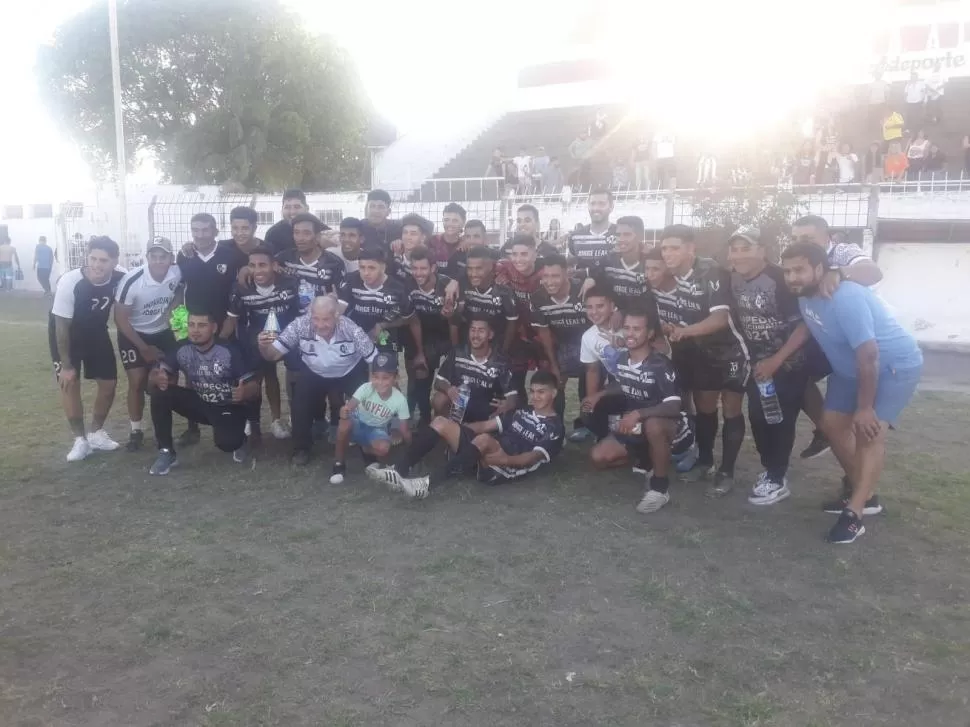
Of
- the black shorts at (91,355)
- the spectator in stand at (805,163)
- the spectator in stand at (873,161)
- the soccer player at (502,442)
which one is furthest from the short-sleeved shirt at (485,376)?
the spectator in stand at (873,161)

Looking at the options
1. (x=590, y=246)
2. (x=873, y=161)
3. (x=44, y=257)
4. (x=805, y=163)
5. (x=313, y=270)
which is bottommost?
(x=44, y=257)

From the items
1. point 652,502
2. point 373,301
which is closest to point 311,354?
point 373,301

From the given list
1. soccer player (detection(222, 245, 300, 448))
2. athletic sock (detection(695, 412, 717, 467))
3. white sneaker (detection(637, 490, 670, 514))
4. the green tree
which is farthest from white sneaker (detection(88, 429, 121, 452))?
the green tree

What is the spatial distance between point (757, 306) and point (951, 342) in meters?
8.20

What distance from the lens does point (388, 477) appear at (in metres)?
5.83

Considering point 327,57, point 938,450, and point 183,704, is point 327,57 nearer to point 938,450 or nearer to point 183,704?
point 938,450

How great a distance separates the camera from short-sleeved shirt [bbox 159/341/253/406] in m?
6.37

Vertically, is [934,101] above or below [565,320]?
above

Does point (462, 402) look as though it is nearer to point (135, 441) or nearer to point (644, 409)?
point (644, 409)

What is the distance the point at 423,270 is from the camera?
6.66 meters

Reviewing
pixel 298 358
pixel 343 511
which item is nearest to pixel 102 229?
pixel 298 358

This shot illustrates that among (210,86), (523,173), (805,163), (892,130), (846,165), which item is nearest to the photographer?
(805,163)

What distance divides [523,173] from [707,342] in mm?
13749

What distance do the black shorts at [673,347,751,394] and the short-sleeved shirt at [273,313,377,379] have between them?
7.83 ft
